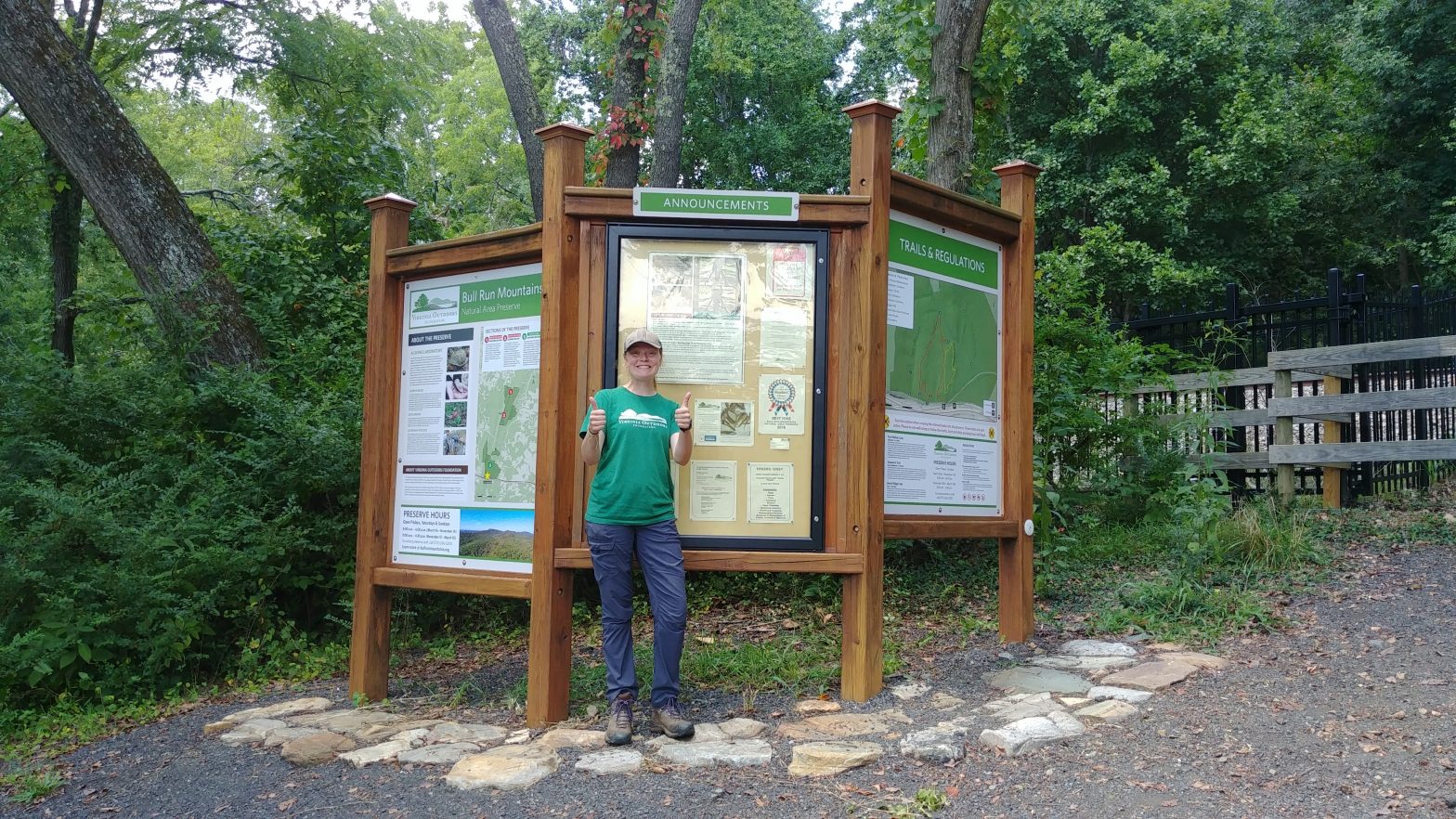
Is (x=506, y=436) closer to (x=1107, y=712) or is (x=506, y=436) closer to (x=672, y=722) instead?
(x=672, y=722)

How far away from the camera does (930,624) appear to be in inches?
259

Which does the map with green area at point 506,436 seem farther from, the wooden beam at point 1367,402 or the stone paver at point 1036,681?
the wooden beam at point 1367,402

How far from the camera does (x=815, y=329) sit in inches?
192

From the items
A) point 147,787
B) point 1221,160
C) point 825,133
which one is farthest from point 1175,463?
point 825,133

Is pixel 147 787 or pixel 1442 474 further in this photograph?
pixel 1442 474

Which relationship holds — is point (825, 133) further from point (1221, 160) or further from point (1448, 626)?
point (1448, 626)

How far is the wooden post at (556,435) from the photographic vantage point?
4.81 m

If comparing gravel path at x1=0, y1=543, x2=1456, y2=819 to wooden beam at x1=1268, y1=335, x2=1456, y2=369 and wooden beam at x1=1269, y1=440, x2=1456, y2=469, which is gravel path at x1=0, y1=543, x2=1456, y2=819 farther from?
wooden beam at x1=1268, y1=335, x2=1456, y2=369

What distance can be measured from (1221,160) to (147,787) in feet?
72.5

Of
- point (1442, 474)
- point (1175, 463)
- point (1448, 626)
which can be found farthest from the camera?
point (1442, 474)

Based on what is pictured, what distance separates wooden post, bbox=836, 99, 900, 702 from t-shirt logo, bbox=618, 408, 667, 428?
91 centimetres

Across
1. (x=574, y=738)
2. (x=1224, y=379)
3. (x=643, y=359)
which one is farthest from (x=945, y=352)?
(x=1224, y=379)

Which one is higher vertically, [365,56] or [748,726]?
[365,56]

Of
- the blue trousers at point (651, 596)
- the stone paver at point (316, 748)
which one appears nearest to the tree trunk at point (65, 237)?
the stone paver at point (316, 748)
